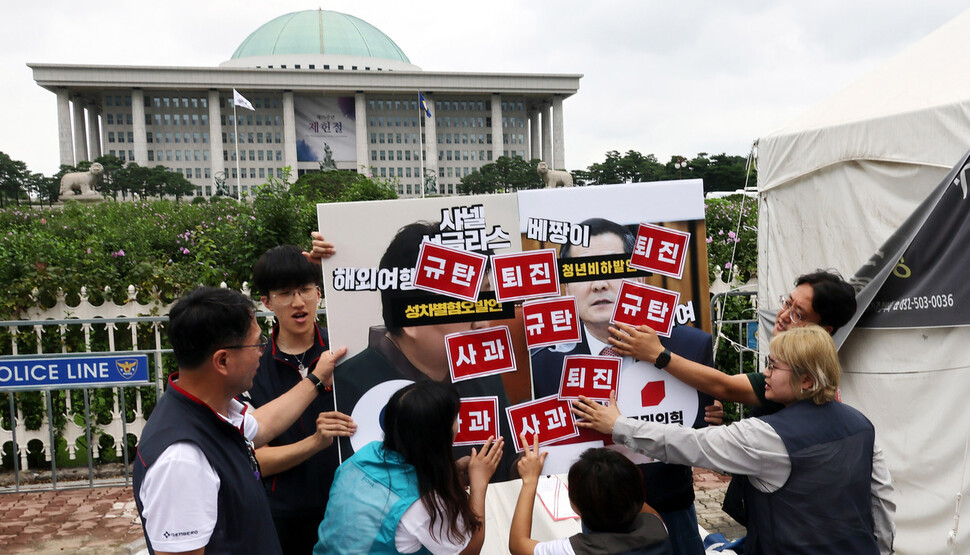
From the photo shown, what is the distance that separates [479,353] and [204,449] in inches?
45.9

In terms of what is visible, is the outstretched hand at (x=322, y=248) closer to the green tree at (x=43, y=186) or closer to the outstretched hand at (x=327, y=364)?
the outstretched hand at (x=327, y=364)

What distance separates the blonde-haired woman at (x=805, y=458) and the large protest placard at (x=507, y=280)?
0.48m

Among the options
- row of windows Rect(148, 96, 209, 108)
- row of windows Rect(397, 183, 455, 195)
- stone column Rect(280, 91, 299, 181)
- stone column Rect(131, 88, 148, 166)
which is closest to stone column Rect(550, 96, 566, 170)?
row of windows Rect(397, 183, 455, 195)

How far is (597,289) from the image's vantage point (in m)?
2.56

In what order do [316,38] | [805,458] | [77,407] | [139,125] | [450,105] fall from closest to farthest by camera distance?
1. [805,458]
2. [77,407]
3. [139,125]
4. [450,105]
5. [316,38]

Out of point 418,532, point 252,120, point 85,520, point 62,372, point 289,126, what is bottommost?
point 85,520

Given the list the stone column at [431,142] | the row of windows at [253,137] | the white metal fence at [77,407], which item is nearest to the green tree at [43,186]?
the row of windows at [253,137]

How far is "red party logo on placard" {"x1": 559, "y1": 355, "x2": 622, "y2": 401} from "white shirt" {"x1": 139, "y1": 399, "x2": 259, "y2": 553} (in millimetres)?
1393

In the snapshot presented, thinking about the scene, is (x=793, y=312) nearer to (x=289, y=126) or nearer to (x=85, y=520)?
(x=85, y=520)

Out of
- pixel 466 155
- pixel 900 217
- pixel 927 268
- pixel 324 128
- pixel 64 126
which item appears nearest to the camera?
pixel 927 268

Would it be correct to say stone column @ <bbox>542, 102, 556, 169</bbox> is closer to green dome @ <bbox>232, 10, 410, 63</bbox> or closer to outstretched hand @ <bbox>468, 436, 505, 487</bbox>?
green dome @ <bbox>232, 10, 410, 63</bbox>

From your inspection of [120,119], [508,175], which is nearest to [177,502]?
[508,175]

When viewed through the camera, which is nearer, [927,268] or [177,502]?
[177,502]

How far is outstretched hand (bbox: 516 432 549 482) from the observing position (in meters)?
2.41
